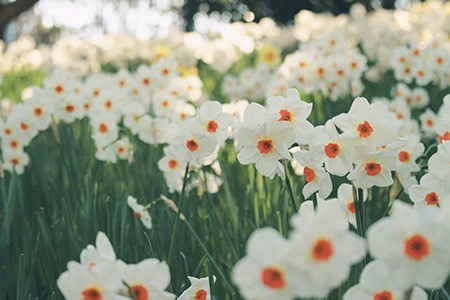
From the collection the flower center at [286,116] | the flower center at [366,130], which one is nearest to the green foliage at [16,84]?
the flower center at [286,116]

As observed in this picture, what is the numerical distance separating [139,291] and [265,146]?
0.40 metres

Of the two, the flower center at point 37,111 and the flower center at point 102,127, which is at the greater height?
the flower center at point 37,111

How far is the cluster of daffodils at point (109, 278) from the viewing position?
2.66 ft

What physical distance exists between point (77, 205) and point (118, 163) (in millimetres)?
476

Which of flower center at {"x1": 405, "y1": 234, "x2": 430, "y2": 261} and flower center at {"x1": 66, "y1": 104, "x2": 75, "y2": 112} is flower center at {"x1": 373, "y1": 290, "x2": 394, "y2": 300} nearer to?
flower center at {"x1": 405, "y1": 234, "x2": 430, "y2": 261}

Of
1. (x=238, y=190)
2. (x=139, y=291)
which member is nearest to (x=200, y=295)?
(x=139, y=291)

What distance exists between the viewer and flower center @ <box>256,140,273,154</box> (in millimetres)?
1154

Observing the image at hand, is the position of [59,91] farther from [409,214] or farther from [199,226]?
[409,214]

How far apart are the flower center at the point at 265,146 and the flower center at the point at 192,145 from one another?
30 centimetres

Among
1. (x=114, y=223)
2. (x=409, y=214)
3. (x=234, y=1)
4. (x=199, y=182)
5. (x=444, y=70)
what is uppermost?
(x=409, y=214)

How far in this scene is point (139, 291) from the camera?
0.86m

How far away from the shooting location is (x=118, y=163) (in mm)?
2318

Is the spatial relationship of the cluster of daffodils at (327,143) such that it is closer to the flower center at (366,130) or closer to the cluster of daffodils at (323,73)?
the flower center at (366,130)

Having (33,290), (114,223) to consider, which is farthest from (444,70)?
(33,290)
